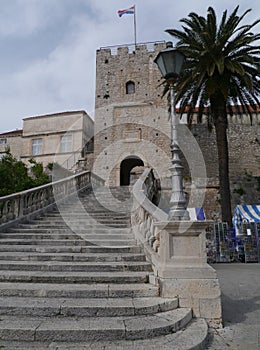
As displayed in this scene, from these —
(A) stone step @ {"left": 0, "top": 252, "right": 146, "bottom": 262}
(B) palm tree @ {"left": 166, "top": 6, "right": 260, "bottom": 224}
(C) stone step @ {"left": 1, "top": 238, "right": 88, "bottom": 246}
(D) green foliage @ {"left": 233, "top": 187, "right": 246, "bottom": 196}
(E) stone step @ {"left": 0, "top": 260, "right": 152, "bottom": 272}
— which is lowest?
(E) stone step @ {"left": 0, "top": 260, "right": 152, "bottom": 272}

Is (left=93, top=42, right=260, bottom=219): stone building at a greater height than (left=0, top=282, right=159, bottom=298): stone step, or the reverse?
(left=93, top=42, right=260, bottom=219): stone building

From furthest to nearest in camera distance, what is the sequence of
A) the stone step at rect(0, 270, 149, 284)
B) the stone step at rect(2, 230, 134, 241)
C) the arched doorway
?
the arched doorway < the stone step at rect(2, 230, 134, 241) < the stone step at rect(0, 270, 149, 284)

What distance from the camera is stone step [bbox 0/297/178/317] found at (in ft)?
11.3

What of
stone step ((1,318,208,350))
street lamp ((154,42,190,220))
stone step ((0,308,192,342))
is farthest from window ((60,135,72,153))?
stone step ((1,318,208,350))

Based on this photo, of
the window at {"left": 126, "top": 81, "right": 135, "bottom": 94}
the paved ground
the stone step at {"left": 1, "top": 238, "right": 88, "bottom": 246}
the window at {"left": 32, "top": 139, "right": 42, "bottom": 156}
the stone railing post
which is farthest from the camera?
the window at {"left": 32, "top": 139, "right": 42, "bottom": 156}

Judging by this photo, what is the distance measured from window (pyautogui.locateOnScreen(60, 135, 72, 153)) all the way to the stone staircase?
67.0 ft

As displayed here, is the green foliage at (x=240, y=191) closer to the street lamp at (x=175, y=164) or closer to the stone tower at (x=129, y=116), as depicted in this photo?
the stone tower at (x=129, y=116)

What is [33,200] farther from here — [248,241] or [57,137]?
[57,137]

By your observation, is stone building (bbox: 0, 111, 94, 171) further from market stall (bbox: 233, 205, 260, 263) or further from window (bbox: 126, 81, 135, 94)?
market stall (bbox: 233, 205, 260, 263)

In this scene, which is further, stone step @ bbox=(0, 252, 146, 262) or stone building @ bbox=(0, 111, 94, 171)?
stone building @ bbox=(0, 111, 94, 171)

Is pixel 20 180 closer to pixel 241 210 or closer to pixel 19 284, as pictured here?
pixel 19 284

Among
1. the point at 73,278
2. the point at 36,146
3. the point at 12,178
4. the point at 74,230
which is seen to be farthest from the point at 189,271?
the point at 36,146

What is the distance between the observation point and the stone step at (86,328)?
9.86 ft

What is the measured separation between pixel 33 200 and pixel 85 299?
225 inches
